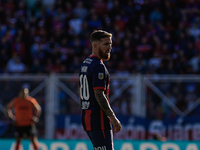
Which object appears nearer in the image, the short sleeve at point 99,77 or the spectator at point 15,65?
the short sleeve at point 99,77

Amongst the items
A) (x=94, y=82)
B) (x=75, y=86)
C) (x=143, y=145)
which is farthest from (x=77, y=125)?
(x=94, y=82)

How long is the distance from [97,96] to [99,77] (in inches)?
8.5

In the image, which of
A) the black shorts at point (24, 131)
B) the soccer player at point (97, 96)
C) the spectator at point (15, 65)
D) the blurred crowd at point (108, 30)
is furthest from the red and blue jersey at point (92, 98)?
the spectator at point (15, 65)

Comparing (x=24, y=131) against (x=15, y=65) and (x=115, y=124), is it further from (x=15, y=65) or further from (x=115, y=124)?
(x=115, y=124)

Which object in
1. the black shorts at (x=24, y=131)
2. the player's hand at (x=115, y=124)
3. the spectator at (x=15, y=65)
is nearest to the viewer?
the player's hand at (x=115, y=124)

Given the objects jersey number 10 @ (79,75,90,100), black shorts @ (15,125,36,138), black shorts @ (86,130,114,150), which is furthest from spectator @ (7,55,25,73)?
black shorts @ (86,130,114,150)

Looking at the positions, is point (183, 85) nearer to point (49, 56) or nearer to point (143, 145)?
point (143, 145)

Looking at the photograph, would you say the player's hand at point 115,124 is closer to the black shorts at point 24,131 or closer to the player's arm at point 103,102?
the player's arm at point 103,102

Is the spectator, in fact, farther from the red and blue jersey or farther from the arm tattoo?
the arm tattoo

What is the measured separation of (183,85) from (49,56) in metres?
4.89

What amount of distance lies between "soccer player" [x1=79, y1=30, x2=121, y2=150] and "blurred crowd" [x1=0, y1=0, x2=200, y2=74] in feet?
26.2

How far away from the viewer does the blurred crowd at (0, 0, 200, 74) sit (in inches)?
529

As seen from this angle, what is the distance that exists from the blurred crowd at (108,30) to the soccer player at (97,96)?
797 cm

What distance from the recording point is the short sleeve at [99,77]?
465 cm
